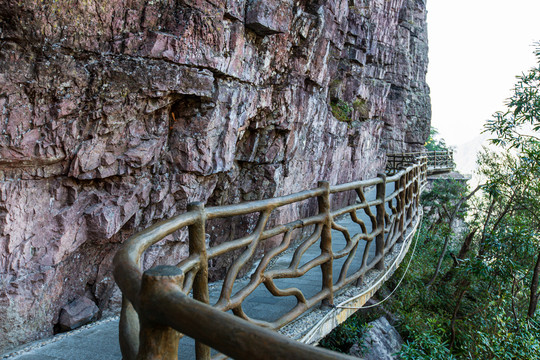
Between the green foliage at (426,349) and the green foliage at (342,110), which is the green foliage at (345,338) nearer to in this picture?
the green foliage at (426,349)

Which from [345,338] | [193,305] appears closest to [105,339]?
[193,305]

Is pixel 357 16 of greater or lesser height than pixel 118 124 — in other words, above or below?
above

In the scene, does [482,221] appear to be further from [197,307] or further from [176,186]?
[197,307]

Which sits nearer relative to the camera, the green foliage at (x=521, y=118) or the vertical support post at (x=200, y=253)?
the vertical support post at (x=200, y=253)

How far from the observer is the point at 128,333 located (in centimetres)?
137

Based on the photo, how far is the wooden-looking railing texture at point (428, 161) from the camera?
19.4 meters

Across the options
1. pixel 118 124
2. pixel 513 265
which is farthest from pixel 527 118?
pixel 118 124

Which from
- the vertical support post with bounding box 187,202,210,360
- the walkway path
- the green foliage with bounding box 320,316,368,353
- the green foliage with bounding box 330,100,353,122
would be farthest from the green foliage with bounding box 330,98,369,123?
the vertical support post with bounding box 187,202,210,360

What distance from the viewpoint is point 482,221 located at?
1288 centimetres

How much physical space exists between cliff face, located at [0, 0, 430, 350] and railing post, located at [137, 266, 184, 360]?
11.9 feet

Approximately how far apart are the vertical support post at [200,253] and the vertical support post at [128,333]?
0.51 meters

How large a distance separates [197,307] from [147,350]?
0.82ft

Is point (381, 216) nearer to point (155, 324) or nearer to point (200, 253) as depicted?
point (200, 253)

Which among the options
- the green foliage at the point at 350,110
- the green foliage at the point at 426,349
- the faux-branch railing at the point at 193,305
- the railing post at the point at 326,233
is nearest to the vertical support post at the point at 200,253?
the faux-branch railing at the point at 193,305
